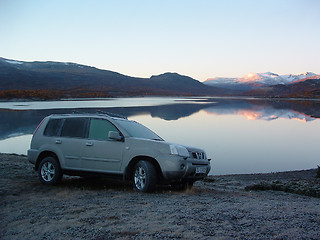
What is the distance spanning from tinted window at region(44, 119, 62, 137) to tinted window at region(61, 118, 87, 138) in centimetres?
17

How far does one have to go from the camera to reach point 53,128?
944cm

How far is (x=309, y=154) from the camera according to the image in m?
25.3

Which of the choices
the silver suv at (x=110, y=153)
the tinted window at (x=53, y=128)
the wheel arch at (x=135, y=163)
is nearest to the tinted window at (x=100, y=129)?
the silver suv at (x=110, y=153)

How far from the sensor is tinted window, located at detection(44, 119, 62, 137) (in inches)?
370

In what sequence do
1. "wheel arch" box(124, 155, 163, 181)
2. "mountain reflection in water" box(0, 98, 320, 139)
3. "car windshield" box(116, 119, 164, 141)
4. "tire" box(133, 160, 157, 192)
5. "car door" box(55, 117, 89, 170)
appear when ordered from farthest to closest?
"mountain reflection in water" box(0, 98, 320, 139)
"car door" box(55, 117, 89, 170)
"car windshield" box(116, 119, 164, 141)
"wheel arch" box(124, 155, 163, 181)
"tire" box(133, 160, 157, 192)

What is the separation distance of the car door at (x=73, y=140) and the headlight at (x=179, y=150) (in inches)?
84.7

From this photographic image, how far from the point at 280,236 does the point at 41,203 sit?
454cm

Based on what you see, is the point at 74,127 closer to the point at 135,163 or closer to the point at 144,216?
the point at 135,163

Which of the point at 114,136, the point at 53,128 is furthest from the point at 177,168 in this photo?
the point at 53,128

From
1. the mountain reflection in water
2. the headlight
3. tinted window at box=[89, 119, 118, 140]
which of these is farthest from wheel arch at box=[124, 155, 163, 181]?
the mountain reflection in water

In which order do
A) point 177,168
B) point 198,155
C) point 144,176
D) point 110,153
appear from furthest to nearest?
point 198,155 < point 110,153 < point 144,176 < point 177,168

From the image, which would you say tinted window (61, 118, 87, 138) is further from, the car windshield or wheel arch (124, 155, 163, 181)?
wheel arch (124, 155, 163, 181)

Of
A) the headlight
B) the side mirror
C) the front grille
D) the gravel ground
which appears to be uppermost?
the side mirror

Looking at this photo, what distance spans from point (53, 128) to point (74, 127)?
636 millimetres
